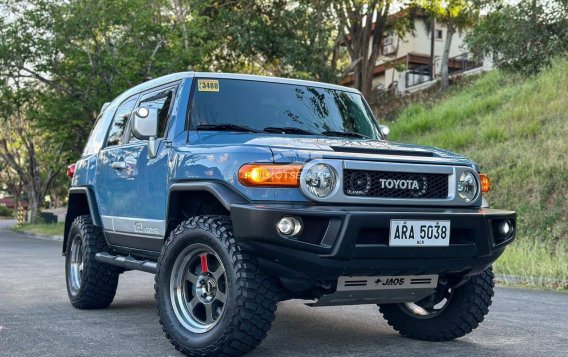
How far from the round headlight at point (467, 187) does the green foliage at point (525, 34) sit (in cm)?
854

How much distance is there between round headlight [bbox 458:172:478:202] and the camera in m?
5.35

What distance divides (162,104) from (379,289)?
2449mm

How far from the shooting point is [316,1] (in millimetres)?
30031

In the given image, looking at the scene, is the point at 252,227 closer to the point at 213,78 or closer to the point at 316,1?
the point at 213,78

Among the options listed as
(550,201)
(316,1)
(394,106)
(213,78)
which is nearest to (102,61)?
(316,1)

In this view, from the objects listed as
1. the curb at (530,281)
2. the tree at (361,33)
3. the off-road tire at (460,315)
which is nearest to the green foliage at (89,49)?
the tree at (361,33)

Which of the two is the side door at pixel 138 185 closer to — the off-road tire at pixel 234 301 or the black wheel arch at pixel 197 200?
the black wheel arch at pixel 197 200

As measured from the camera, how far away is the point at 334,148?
Result: 5.11m

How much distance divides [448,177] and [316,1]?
25604 millimetres

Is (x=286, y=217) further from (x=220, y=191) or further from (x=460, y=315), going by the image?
(x=460, y=315)

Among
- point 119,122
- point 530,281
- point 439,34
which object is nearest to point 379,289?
point 119,122

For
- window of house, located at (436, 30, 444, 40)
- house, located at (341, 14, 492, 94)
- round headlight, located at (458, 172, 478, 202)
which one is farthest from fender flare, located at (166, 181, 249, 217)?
window of house, located at (436, 30, 444, 40)

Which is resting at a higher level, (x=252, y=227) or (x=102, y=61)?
(x=102, y=61)

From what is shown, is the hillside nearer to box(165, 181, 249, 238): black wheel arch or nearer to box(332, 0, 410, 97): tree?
box(332, 0, 410, 97): tree
